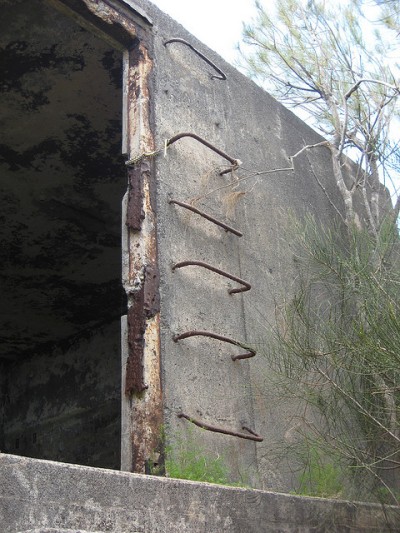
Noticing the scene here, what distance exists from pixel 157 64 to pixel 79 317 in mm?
5076

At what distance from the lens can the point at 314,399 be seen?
4520mm

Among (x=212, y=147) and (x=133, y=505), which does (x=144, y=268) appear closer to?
(x=212, y=147)

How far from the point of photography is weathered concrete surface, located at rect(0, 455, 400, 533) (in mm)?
2725

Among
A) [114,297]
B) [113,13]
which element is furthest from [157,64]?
[114,297]

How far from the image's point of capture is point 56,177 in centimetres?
706

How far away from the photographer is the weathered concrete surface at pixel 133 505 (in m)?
Result: 2.72

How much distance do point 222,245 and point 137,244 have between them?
2.32ft

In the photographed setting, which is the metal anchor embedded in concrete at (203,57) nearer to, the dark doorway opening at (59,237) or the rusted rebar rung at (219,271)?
the dark doorway opening at (59,237)

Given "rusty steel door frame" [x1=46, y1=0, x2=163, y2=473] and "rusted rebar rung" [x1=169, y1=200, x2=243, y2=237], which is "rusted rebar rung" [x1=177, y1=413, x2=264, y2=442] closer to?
"rusty steel door frame" [x1=46, y1=0, x2=163, y2=473]

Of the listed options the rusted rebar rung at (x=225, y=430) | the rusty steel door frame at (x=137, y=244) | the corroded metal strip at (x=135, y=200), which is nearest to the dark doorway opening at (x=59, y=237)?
the rusty steel door frame at (x=137, y=244)

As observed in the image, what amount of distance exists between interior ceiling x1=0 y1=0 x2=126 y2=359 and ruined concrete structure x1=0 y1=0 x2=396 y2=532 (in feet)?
0.05

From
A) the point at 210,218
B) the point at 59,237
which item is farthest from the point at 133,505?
the point at 59,237

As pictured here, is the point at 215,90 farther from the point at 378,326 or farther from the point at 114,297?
the point at 114,297

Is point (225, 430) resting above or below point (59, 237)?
below
